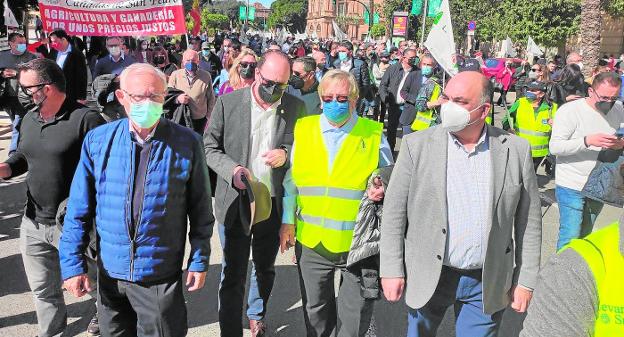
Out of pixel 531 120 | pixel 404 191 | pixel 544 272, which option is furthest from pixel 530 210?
pixel 531 120

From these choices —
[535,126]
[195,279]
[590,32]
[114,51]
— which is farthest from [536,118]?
[590,32]

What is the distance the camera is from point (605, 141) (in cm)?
418

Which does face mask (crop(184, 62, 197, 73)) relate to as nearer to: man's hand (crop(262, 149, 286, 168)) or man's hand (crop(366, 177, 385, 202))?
man's hand (crop(262, 149, 286, 168))

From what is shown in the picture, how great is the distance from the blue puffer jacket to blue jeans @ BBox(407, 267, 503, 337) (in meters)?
1.31

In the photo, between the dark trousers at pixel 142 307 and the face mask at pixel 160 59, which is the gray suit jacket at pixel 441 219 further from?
the face mask at pixel 160 59

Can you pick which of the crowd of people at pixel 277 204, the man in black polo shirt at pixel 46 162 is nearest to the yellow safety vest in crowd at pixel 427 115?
the crowd of people at pixel 277 204

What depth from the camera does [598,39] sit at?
52.8 ft

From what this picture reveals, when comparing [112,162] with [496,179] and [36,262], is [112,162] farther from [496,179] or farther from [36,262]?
[496,179]

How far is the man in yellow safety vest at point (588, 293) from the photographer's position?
53.5 inches

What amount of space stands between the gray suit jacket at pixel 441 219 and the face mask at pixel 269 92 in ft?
3.50

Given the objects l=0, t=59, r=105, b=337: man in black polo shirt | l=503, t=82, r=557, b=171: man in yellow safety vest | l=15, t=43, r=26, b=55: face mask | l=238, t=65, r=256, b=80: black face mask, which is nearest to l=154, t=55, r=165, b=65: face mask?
l=15, t=43, r=26, b=55: face mask

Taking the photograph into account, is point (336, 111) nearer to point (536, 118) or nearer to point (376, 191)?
point (376, 191)

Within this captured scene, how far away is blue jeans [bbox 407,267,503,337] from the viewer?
2.93m

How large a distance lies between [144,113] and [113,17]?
552cm
